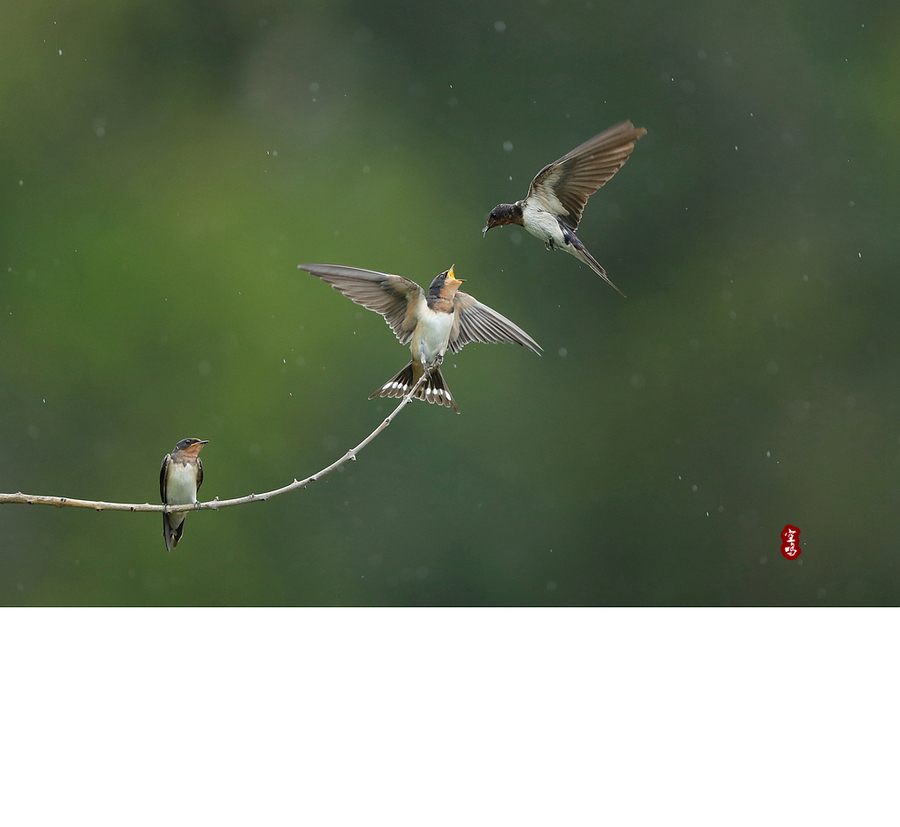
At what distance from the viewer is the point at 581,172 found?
1.96 metres

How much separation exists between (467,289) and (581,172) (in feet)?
6.02

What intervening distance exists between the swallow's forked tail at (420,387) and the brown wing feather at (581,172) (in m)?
0.46

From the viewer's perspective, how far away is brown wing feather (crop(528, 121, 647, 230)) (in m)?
1.78

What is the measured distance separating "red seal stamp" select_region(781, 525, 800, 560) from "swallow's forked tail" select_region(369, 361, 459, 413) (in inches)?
77.7

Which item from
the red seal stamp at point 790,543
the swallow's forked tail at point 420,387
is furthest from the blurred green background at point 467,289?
the swallow's forked tail at point 420,387

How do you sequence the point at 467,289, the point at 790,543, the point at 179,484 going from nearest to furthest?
the point at 179,484, the point at 790,543, the point at 467,289

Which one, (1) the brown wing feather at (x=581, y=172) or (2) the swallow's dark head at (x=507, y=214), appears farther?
(2) the swallow's dark head at (x=507, y=214)

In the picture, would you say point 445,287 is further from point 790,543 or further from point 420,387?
point 790,543

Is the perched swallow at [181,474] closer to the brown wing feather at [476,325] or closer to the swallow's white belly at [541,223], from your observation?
the brown wing feather at [476,325]

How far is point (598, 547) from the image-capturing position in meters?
3.76

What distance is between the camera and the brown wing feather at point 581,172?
1783 mm

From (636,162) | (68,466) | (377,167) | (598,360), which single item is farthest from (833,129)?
(68,466)

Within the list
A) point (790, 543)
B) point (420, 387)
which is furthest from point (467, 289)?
point (420, 387)

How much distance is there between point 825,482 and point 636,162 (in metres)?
1.52
